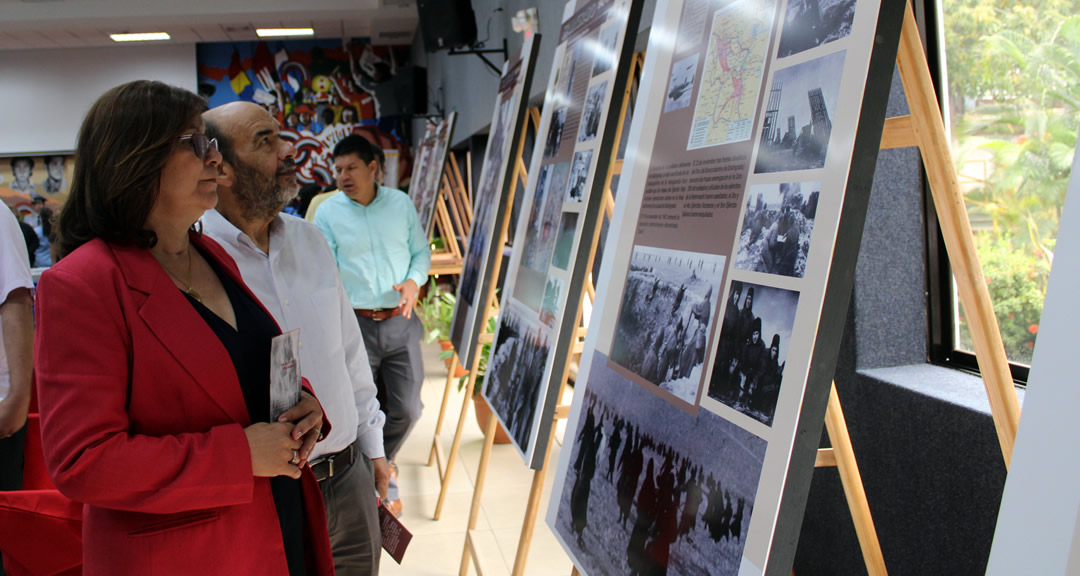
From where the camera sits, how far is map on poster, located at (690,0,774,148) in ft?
3.41

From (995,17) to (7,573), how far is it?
2.42 metres

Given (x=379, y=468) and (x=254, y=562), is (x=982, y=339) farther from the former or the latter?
(x=379, y=468)

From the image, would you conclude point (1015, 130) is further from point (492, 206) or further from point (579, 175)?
point (492, 206)

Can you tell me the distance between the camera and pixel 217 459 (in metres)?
1.17

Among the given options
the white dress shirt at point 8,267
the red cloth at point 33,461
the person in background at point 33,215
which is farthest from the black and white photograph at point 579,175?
the person in background at point 33,215

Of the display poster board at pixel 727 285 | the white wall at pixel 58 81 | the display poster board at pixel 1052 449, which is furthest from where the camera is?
the white wall at pixel 58 81

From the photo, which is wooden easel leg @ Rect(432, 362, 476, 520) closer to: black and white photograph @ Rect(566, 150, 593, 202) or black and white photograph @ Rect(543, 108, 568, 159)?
black and white photograph @ Rect(543, 108, 568, 159)

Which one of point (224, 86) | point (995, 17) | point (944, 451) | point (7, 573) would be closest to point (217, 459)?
point (7, 573)

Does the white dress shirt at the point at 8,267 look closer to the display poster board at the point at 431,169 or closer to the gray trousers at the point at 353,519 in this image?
the gray trousers at the point at 353,519

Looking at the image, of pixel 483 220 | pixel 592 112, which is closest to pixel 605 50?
pixel 592 112

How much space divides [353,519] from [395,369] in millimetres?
1610

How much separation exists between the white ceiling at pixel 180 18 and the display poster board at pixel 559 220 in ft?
26.0

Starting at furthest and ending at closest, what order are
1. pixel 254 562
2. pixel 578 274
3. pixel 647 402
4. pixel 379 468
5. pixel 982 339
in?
pixel 379 468
pixel 578 274
pixel 254 562
pixel 647 402
pixel 982 339

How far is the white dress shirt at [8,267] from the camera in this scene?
6.39ft
